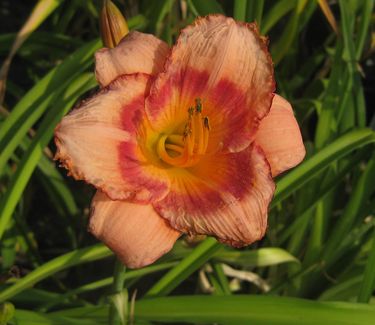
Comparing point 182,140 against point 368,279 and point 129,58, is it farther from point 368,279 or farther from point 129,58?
point 368,279

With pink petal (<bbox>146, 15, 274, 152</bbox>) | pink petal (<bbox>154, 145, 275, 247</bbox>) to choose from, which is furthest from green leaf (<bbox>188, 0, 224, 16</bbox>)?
pink petal (<bbox>154, 145, 275, 247</bbox>)

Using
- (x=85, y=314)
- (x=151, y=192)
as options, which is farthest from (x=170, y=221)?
(x=85, y=314)

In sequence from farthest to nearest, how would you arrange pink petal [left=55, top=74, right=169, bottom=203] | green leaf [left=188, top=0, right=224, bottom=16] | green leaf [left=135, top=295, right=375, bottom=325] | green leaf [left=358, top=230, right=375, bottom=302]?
green leaf [left=188, top=0, right=224, bottom=16] < green leaf [left=358, top=230, right=375, bottom=302] < green leaf [left=135, top=295, right=375, bottom=325] < pink petal [left=55, top=74, right=169, bottom=203]

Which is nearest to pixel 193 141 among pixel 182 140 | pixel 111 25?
pixel 182 140

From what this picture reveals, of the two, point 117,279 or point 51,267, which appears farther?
point 51,267

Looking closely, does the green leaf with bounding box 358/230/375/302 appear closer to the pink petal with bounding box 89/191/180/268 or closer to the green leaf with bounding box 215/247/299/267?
the green leaf with bounding box 215/247/299/267

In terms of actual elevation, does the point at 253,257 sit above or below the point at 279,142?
below
